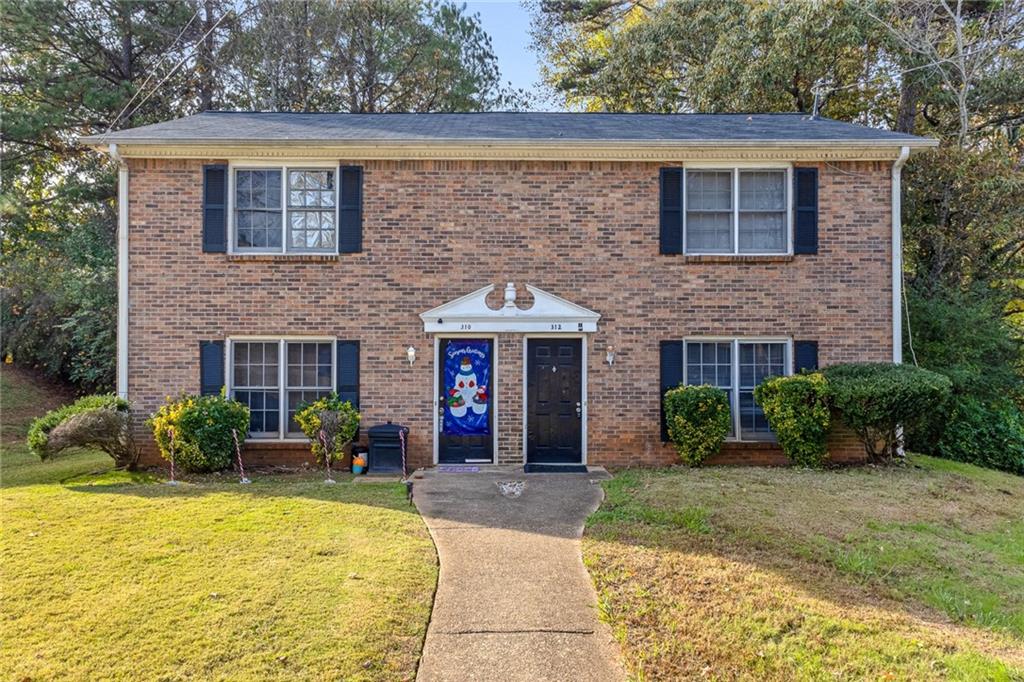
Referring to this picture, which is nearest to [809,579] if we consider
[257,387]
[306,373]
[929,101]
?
[306,373]

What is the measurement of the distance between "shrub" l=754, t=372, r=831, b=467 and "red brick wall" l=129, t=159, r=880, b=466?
0.72 m

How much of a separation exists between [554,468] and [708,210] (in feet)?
16.5

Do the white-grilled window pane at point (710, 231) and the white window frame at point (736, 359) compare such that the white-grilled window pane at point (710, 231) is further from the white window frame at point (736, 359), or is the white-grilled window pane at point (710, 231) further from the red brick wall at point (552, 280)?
the white window frame at point (736, 359)

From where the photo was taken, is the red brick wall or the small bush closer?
the red brick wall

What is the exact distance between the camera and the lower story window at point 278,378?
1020 cm

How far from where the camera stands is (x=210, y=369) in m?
10.0

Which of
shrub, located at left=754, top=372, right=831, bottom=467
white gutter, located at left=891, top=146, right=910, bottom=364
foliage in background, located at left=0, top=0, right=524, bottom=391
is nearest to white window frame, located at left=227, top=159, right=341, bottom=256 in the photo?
shrub, located at left=754, top=372, right=831, bottom=467

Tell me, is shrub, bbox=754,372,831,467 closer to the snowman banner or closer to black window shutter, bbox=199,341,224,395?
the snowman banner

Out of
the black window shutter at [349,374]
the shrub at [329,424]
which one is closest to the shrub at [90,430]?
the shrub at [329,424]

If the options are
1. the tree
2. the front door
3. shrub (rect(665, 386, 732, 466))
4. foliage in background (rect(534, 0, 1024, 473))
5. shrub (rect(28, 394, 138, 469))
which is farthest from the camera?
the tree

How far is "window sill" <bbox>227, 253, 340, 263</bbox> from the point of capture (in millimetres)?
10078

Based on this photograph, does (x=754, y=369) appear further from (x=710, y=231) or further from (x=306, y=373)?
(x=306, y=373)

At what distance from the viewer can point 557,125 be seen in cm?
1159

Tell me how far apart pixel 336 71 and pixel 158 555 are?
19123 mm
